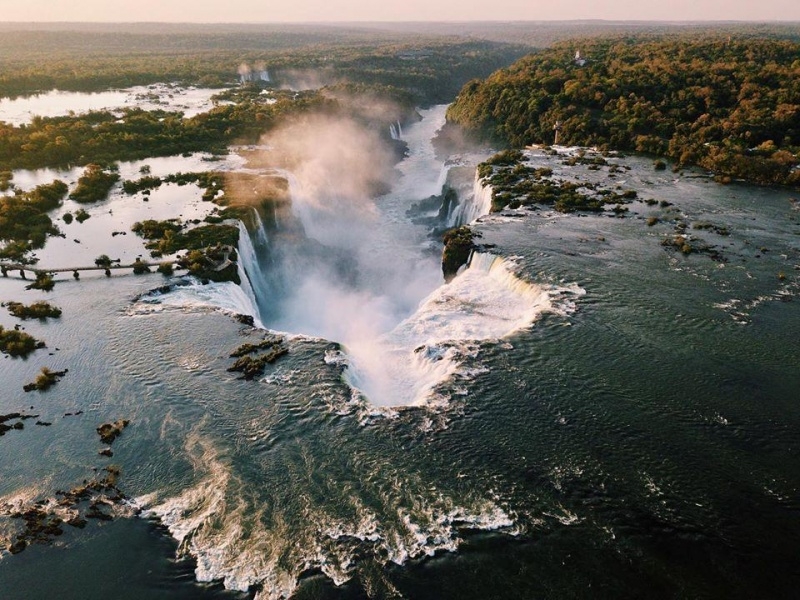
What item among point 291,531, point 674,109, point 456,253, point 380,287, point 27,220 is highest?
point 674,109

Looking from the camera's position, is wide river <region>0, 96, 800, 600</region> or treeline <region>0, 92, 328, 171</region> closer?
wide river <region>0, 96, 800, 600</region>

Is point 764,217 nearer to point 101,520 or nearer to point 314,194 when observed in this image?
point 314,194

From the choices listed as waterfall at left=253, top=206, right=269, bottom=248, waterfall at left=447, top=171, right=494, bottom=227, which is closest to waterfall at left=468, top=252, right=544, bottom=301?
waterfall at left=447, top=171, right=494, bottom=227

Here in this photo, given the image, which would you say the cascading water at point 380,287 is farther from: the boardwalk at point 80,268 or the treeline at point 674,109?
the treeline at point 674,109

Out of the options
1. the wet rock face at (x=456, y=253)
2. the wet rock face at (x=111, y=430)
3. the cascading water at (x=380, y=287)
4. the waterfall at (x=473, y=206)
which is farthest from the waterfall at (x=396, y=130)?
the wet rock face at (x=111, y=430)

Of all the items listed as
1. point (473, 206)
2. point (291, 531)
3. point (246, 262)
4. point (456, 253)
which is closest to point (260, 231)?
point (246, 262)

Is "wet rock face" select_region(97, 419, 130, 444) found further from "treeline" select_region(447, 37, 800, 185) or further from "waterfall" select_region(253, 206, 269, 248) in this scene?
"treeline" select_region(447, 37, 800, 185)

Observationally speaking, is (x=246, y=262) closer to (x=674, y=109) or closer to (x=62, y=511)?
(x=62, y=511)
